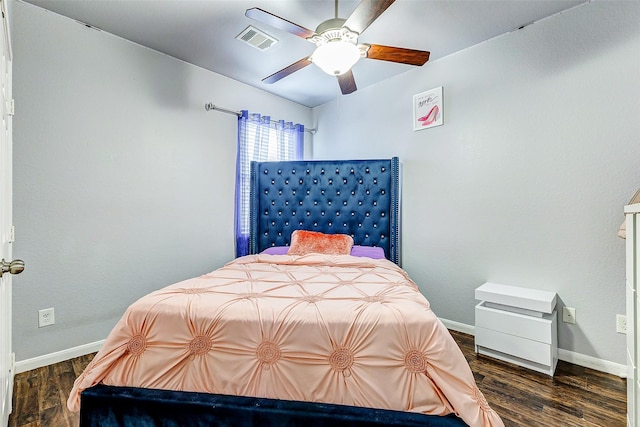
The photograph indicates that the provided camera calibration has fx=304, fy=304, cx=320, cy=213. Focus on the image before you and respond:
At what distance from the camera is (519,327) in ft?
7.02

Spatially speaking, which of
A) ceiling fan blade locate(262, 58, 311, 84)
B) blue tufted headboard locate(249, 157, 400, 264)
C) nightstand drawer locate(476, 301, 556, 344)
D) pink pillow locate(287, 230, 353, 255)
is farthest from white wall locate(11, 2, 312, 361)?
nightstand drawer locate(476, 301, 556, 344)

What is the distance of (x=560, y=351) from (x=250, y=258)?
250cm

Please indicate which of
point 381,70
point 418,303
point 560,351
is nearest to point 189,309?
point 418,303

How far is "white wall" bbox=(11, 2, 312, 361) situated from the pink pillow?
2.83 feet

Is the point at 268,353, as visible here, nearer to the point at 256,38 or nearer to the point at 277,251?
the point at 277,251

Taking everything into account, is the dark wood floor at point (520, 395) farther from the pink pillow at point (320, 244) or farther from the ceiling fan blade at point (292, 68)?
the ceiling fan blade at point (292, 68)

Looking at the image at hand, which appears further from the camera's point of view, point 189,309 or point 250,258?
point 250,258

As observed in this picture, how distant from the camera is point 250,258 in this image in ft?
8.77

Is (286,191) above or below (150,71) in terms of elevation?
below

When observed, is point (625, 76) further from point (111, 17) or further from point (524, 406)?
point (111, 17)

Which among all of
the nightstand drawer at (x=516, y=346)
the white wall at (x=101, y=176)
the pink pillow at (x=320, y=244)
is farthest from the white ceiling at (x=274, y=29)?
the nightstand drawer at (x=516, y=346)

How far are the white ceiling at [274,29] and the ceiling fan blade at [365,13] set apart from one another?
22.7 inches

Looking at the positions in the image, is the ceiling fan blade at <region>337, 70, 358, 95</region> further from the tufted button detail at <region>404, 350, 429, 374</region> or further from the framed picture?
the tufted button detail at <region>404, 350, 429, 374</region>

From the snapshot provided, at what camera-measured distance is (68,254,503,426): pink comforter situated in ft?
3.98
